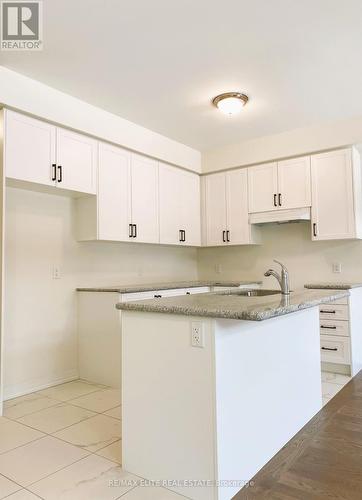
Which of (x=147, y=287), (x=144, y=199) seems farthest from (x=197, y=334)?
(x=144, y=199)

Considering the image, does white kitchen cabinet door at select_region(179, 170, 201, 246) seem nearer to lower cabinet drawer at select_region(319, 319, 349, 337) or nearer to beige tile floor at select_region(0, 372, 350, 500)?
lower cabinet drawer at select_region(319, 319, 349, 337)

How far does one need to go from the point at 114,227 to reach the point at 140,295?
0.77m

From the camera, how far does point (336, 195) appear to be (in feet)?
13.3

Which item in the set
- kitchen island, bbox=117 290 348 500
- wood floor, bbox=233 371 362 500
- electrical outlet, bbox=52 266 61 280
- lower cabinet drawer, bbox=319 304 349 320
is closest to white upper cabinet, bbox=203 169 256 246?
lower cabinet drawer, bbox=319 304 349 320

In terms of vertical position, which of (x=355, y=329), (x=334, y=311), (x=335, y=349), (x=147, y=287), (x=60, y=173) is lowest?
(x=335, y=349)

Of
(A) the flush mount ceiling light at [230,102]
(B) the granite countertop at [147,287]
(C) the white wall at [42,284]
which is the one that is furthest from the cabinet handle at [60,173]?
(A) the flush mount ceiling light at [230,102]

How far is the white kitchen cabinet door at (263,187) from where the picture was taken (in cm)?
448

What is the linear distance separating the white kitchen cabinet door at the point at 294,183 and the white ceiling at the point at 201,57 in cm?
59

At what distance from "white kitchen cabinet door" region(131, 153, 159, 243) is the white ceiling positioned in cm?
53

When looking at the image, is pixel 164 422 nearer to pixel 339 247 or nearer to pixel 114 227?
pixel 114 227

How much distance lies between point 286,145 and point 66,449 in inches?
150

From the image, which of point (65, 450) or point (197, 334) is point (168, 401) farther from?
point (65, 450)

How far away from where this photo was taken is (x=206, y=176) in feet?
16.7

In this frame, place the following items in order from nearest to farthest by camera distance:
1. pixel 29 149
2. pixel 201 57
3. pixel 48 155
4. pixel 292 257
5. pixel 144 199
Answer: pixel 201 57 < pixel 29 149 < pixel 48 155 < pixel 144 199 < pixel 292 257
